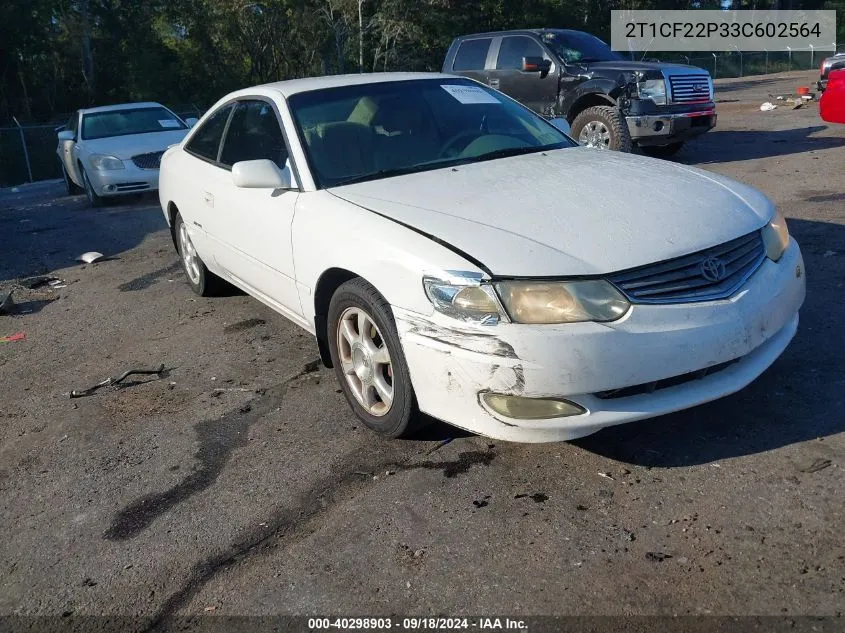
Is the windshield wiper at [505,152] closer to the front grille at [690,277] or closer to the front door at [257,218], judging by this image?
the front door at [257,218]

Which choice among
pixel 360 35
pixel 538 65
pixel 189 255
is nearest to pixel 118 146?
pixel 538 65

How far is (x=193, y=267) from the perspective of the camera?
621 centimetres

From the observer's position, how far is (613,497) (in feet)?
10.2

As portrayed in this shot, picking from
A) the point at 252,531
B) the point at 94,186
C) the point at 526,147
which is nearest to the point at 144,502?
the point at 252,531

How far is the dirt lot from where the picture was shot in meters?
2.66

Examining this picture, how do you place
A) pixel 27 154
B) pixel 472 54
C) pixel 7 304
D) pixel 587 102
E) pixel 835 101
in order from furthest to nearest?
pixel 27 154
pixel 472 54
pixel 587 102
pixel 835 101
pixel 7 304

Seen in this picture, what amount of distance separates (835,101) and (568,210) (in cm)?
631

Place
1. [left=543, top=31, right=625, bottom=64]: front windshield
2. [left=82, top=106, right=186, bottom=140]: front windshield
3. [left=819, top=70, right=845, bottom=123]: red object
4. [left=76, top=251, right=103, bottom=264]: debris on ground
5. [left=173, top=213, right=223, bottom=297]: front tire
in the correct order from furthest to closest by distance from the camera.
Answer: [left=82, top=106, right=186, bottom=140]: front windshield, [left=543, top=31, right=625, bottom=64]: front windshield, [left=819, top=70, right=845, bottom=123]: red object, [left=76, top=251, right=103, bottom=264]: debris on ground, [left=173, top=213, right=223, bottom=297]: front tire

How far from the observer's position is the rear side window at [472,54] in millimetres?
12344

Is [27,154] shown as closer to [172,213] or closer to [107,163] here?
[107,163]

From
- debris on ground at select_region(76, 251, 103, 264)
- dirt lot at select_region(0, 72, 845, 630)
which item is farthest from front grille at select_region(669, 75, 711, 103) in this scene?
debris on ground at select_region(76, 251, 103, 264)

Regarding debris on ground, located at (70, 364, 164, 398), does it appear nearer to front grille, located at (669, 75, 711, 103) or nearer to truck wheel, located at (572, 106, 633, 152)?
truck wheel, located at (572, 106, 633, 152)

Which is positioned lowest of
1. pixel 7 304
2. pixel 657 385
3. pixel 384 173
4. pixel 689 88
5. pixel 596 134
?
pixel 7 304

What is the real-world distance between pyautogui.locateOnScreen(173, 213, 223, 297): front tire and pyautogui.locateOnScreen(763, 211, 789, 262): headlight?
3867 mm
